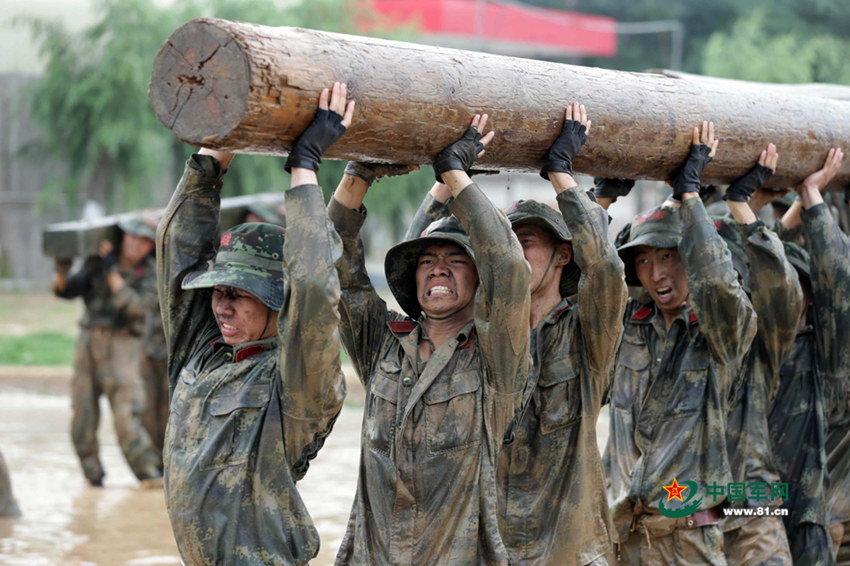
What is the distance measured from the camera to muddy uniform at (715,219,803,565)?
574 centimetres

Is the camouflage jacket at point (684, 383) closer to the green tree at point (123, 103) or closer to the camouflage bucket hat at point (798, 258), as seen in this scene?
the camouflage bucket hat at point (798, 258)

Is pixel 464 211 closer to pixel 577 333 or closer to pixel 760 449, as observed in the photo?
pixel 577 333

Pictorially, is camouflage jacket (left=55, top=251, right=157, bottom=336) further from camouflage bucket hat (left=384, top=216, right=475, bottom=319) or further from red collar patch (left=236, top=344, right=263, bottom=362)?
red collar patch (left=236, top=344, right=263, bottom=362)

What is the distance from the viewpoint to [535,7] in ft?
122

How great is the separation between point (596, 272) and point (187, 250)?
63.0 inches

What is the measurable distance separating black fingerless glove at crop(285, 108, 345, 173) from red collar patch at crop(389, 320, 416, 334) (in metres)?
0.94

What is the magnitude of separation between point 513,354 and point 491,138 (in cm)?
82

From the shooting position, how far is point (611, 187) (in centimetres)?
556

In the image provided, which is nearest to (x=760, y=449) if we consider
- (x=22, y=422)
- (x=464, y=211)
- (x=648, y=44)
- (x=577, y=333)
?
(x=577, y=333)

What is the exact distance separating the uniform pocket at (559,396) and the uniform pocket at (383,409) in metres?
0.70

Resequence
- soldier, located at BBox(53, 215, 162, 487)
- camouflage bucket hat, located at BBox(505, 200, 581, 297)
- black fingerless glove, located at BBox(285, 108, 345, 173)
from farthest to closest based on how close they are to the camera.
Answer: soldier, located at BBox(53, 215, 162, 487) → camouflage bucket hat, located at BBox(505, 200, 581, 297) → black fingerless glove, located at BBox(285, 108, 345, 173)

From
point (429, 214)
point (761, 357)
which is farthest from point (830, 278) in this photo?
point (429, 214)

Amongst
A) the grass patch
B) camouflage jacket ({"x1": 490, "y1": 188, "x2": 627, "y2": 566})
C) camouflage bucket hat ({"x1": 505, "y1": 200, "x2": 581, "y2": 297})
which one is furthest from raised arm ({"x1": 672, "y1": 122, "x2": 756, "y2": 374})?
the grass patch

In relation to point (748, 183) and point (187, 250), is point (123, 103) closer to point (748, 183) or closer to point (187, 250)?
point (748, 183)
